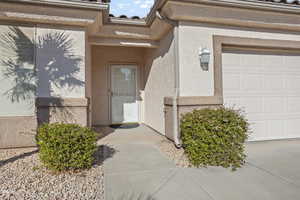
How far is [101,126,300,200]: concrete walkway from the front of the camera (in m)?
2.64

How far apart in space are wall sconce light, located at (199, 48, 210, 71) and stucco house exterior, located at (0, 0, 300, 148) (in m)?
0.02

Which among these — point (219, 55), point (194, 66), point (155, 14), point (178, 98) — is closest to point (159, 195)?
point (178, 98)

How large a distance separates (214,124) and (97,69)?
5.45 metres

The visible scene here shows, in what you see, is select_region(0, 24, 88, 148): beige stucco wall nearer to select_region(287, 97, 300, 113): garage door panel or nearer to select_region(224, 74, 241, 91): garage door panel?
select_region(224, 74, 241, 91): garage door panel


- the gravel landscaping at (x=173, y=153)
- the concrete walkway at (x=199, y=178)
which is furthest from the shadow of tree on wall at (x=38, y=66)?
the gravel landscaping at (x=173, y=153)

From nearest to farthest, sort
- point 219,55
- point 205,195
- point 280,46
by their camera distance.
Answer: point 205,195
point 219,55
point 280,46

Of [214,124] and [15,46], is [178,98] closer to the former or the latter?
[214,124]

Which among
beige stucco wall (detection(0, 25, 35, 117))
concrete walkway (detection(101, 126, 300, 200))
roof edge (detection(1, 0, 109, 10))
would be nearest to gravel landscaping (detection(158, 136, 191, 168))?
concrete walkway (detection(101, 126, 300, 200))

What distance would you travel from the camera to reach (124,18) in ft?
18.1

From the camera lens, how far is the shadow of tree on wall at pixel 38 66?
4.48 metres

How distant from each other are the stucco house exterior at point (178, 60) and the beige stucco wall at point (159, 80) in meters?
0.08

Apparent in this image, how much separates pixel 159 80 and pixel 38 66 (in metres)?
3.24

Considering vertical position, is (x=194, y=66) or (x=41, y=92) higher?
(x=194, y=66)

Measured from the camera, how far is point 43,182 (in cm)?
291
